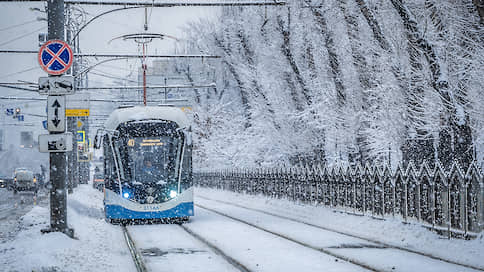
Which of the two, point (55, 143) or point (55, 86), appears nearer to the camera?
point (55, 143)

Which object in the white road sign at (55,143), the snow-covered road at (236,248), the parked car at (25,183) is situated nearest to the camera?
the snow-covered road at (236,248)

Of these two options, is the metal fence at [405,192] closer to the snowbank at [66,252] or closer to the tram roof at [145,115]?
the tram roof at [145,115]

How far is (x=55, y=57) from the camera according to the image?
13.4m

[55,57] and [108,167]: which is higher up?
[55,57]

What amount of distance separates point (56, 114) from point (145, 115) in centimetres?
563

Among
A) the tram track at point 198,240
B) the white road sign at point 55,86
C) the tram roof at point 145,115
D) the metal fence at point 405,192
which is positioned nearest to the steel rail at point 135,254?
the tram track at point 198,240

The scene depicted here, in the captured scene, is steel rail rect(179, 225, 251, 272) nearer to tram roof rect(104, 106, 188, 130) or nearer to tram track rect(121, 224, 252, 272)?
tram track rect(121, 224, 252, 272)

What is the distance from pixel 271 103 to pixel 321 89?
6.41 metres

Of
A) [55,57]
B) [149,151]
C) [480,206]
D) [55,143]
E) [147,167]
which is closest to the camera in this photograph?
[480,206]

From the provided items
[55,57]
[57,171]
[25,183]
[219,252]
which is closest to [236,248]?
[219,252]

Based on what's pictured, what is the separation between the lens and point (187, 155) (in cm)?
1866

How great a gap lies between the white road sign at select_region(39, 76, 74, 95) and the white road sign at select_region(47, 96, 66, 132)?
13cm

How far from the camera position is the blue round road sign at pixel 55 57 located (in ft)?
43.7

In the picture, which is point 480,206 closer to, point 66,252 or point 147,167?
point 66,252
